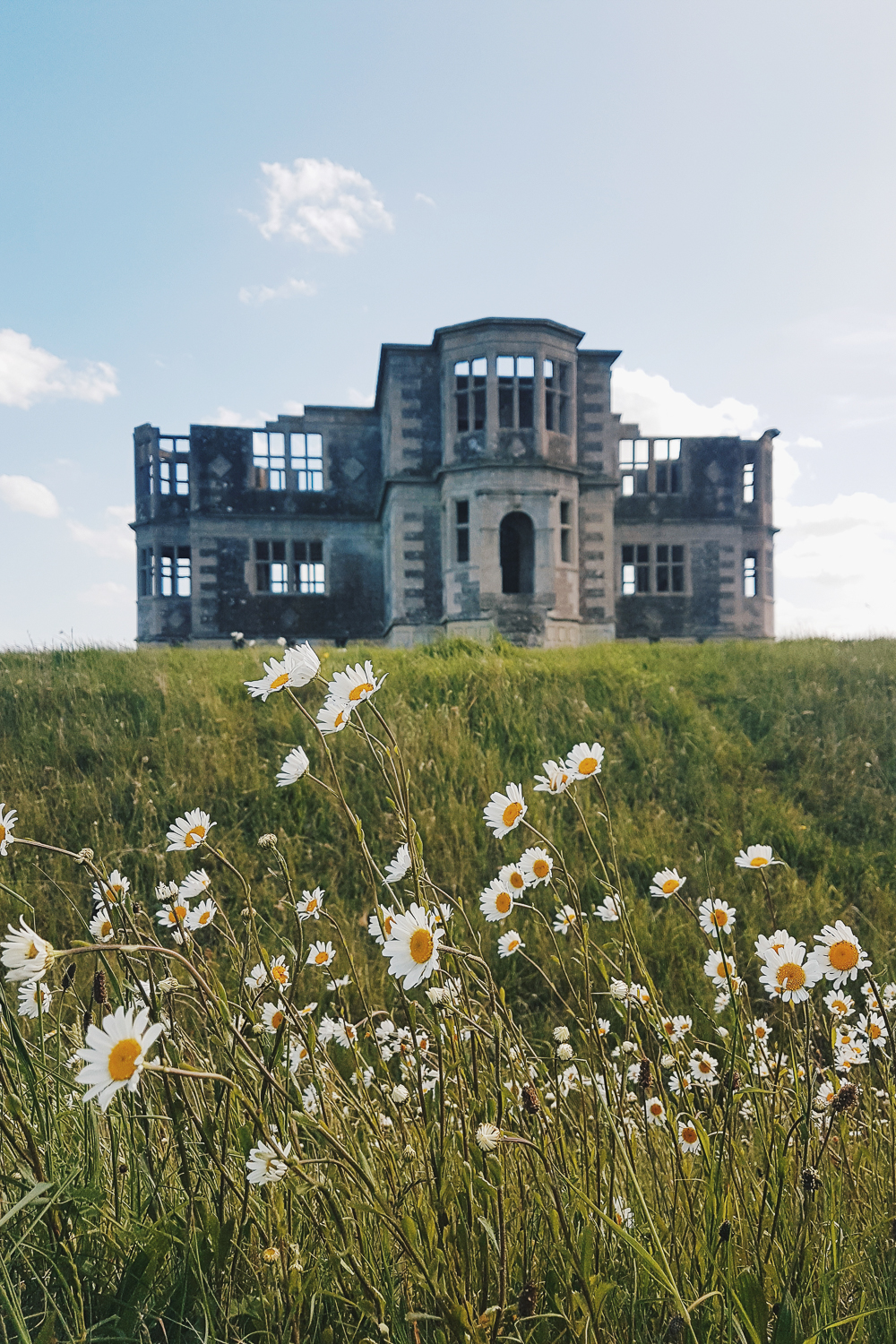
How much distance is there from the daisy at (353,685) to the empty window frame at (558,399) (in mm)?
19905

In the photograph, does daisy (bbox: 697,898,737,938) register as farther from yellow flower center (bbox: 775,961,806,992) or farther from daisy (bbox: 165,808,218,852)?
daisy (bbox: 165,808,218,852)

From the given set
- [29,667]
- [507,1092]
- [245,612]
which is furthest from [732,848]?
[245,612]

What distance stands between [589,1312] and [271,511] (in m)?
23.7

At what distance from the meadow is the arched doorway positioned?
39.9 ft

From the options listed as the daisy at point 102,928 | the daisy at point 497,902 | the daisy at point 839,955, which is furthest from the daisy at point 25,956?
the daisy at point 839,955

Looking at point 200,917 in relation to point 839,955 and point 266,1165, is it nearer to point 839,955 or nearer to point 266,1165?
point 266,1165

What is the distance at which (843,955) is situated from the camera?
63.5 inches

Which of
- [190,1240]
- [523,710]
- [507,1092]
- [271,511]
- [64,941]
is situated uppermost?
[271,511]

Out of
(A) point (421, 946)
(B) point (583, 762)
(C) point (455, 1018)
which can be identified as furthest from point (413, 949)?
(B) point (583, 762)

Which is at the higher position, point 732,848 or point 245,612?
point 245,612

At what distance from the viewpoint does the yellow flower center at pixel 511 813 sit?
1.88 m

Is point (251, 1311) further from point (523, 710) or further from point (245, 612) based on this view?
point (245, 612)

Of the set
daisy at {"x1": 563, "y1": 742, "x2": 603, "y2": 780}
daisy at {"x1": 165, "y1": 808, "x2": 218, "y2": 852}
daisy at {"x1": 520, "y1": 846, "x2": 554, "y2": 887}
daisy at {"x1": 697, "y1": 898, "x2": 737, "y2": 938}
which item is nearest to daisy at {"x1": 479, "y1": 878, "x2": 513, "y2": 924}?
daisy at {"x1": 520, "y1": 846, "x2": 554, "y2": 887}

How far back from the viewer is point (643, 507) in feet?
82.6
